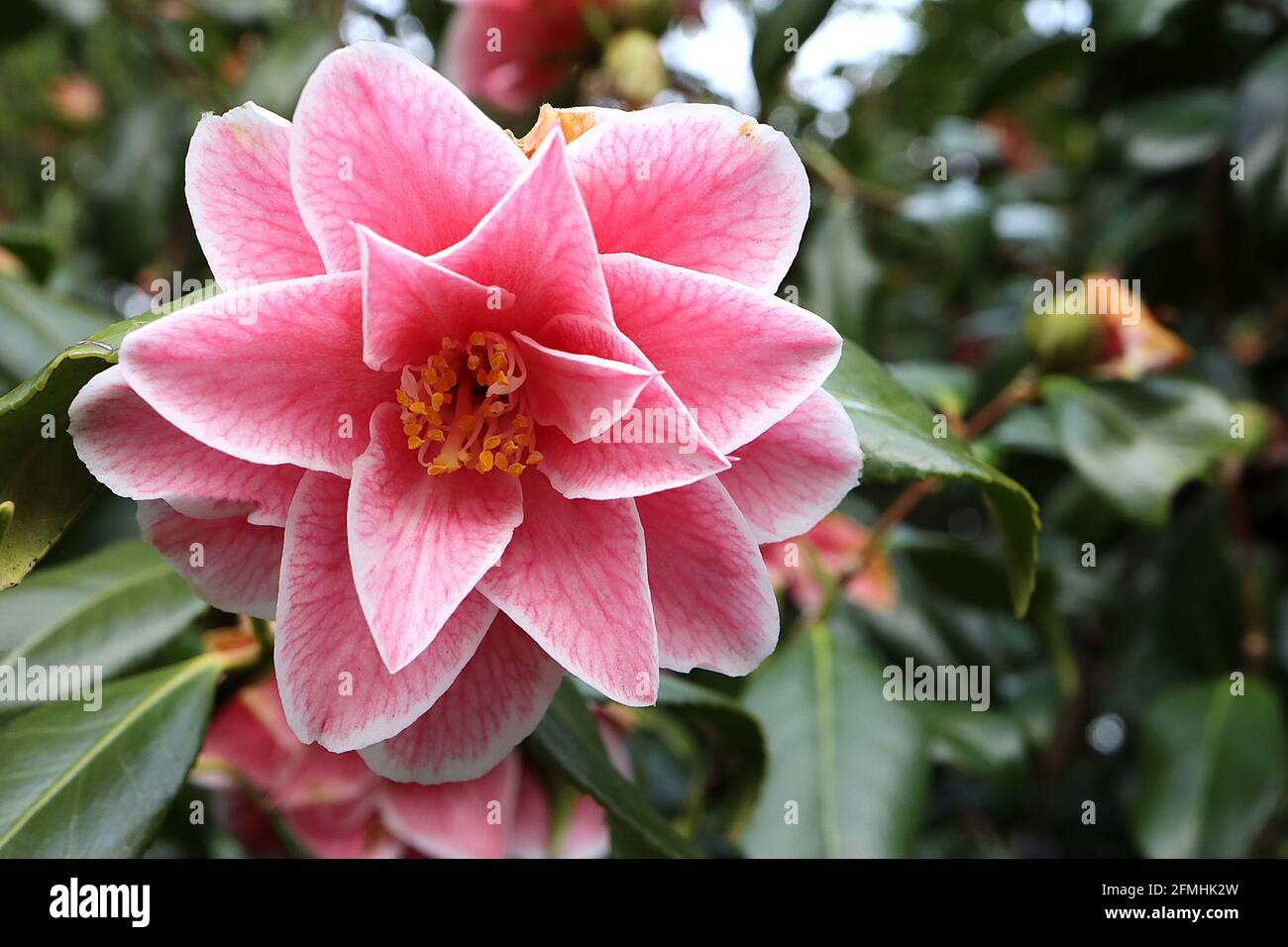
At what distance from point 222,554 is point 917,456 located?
16.7 inches

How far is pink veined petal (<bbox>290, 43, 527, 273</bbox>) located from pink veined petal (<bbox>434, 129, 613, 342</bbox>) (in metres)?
0.03

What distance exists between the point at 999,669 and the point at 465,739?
1.12 meters

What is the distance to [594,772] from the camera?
0.75m

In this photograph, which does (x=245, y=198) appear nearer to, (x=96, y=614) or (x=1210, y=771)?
(x=96, y=614)

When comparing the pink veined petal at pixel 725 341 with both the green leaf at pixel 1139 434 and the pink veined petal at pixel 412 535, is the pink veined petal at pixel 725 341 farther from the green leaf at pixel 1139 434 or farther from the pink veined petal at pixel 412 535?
the green leaf at pixel 1139 434

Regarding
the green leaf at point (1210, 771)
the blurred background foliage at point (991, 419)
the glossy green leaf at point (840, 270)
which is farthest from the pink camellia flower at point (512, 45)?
the green leaf at point (1210, 771)

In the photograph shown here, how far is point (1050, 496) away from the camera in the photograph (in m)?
1.61

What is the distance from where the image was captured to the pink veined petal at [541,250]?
52cm

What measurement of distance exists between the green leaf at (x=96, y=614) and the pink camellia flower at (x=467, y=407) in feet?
1.13

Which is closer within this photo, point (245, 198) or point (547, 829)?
point (245, 198)

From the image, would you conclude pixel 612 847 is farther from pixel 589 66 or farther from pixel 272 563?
pixel 589 66

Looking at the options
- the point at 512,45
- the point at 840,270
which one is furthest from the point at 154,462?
the point at 840,270

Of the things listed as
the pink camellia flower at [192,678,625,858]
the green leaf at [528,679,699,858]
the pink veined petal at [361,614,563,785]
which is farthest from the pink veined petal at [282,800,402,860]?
the pink veined petal at [361,614,563,785]
